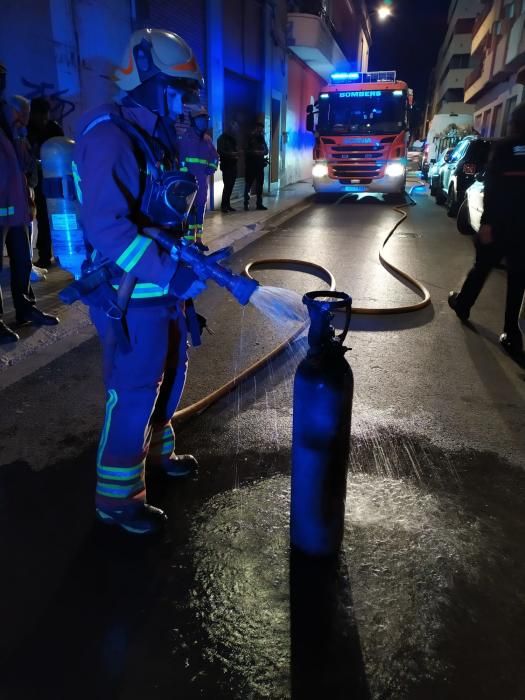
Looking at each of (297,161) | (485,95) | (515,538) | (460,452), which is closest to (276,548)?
(515,538)

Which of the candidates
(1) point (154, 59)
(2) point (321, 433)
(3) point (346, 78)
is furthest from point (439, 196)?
(2) point (321, 433)

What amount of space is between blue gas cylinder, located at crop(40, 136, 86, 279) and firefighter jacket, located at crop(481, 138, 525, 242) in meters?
3.61

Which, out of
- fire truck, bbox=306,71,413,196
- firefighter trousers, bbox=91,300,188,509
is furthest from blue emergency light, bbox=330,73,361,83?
firefighter trousers, bbox=91,300,188,509

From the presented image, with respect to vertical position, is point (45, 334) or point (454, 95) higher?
point (454, 95)

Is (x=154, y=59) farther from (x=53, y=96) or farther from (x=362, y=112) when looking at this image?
(x=362, y=112)

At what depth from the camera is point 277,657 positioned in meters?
1.88

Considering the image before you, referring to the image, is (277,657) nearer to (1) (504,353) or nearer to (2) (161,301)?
(2) (161,301)

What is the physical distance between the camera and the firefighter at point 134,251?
1.98 meters

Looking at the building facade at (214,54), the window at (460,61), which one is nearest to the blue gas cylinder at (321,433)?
the building facade at (214,54)

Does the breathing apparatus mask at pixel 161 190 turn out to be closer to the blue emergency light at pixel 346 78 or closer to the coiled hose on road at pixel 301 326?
the coiled hose on road at pixel 301 326

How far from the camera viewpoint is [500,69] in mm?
26797

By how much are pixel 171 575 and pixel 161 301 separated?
115cm

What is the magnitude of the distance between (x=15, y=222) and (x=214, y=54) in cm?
1076

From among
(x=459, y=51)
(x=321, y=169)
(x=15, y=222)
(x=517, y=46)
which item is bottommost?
(x=321, y=169)
